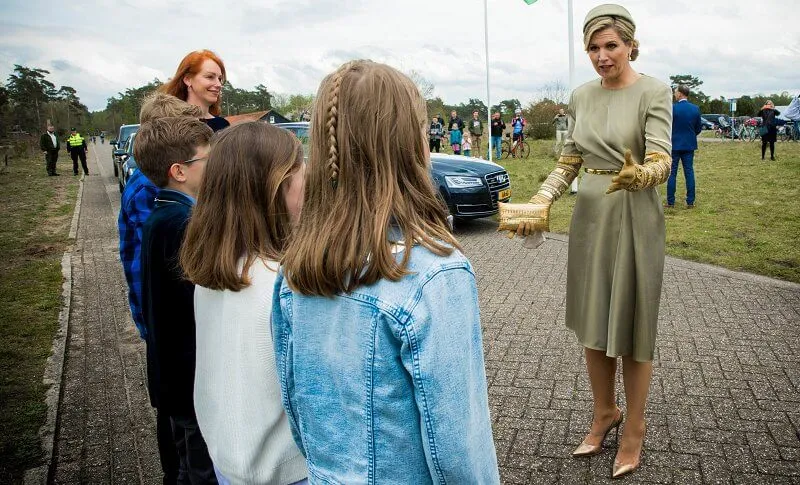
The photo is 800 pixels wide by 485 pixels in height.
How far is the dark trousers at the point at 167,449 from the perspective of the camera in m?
2.67

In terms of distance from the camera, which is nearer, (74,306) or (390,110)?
(390,110)

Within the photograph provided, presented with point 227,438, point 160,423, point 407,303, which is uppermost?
point 407,303

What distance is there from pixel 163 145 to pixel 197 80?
156 cm

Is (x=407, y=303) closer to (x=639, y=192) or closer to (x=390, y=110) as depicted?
(x=390, y=110)

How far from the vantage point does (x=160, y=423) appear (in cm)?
267

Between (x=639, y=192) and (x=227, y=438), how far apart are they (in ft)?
6.85

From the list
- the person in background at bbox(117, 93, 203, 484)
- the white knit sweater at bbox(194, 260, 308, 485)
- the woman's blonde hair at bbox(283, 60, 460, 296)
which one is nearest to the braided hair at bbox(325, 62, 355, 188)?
the woman's blonde hair at bbox(283, 60, 460, 296)

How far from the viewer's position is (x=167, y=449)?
2.74 metres

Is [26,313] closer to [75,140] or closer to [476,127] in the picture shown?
[75,140]

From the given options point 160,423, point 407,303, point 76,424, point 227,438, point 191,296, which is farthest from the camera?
point 76,424

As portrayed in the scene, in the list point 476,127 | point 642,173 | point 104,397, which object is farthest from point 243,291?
point 476,127

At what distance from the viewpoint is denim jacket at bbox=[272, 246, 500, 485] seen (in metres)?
1.20

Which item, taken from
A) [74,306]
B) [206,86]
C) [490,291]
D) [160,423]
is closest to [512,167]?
[490,291]

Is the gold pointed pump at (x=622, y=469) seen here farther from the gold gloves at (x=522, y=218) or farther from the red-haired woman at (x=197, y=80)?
the red-haired woman at (x=197, y=80)
